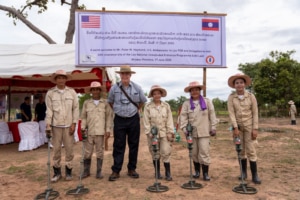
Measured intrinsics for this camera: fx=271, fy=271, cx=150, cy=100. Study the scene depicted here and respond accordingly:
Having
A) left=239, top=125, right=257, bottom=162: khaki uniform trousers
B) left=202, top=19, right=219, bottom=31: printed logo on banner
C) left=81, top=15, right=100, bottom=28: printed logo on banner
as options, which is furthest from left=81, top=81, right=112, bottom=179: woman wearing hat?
left=202, top=19, right=219, bottom=31: printed logo on banner

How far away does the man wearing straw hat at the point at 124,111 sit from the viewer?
4746 mm

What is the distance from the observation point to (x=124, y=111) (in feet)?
15.5

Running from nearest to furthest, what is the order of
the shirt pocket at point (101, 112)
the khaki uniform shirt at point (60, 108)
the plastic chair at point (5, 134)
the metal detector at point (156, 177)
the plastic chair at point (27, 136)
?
the metal detector at point (156, 177), the khaki uniform shirt at point (60, 108), the shirt pocket at point (101, 112), the plastic chair at point (27, 136), the plastic chair at point (5, 134)

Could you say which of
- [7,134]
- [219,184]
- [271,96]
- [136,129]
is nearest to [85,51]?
[136,129]

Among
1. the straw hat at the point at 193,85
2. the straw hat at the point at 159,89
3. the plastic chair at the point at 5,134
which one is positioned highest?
the straw hat at the point at 193,85

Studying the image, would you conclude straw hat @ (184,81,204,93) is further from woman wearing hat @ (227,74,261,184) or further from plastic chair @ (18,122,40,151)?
plastic chair @ (18,122,40,151)

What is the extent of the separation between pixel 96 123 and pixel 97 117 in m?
0.11

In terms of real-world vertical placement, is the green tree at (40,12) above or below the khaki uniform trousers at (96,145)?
above

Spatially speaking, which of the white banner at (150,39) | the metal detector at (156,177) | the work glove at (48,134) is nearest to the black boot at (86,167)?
the work glove at (48,134)

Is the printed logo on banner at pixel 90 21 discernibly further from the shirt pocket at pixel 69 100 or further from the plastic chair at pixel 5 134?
the plastic chair at pixel 5 134

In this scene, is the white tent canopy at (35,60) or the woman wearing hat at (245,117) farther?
the white tent canopy at (35,60)

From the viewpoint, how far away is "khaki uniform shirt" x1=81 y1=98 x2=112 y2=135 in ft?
16.0

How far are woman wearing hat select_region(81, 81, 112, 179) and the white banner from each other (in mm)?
1782

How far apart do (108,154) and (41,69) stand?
115 inches
